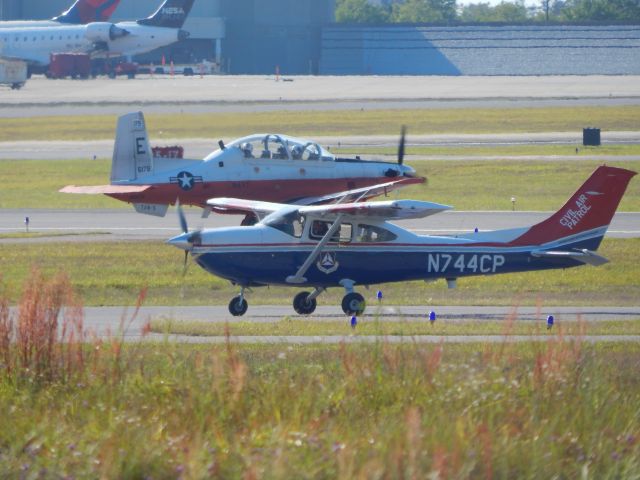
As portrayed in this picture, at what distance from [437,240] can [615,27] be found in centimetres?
9641

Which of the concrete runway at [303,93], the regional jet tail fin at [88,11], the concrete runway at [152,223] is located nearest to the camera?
the concrete runway at [152,223]

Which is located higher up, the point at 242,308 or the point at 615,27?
the point at 615,27

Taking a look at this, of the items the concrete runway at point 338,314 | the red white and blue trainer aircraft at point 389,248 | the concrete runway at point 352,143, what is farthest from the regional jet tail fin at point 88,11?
the red white and blue trainer aircraft at point 389,248

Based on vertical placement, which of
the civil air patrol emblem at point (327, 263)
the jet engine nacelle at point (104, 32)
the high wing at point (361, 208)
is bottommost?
the civil air patrol emblem at point (327, 263)

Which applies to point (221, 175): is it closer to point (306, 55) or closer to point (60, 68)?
point (60, 68)

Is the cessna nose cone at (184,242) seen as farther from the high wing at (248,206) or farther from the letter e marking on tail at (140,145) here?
the letter e marking on tail at (140,145)

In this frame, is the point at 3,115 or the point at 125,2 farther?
the point at 125,2

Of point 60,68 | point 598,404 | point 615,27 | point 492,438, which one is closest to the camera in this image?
point 492,438

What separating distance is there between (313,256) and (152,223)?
1374 centimetres

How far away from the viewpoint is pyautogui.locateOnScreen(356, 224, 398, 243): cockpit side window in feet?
67.5

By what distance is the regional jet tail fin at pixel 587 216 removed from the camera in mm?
20375

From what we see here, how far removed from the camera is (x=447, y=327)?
17953 millimetres

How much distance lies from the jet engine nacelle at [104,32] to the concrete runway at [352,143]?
1609 inches

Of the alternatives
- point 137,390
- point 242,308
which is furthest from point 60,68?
point 137,390
